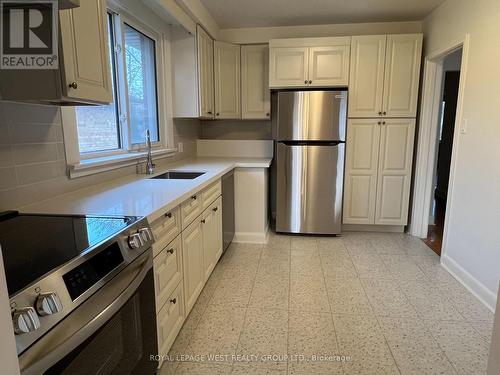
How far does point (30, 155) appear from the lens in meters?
1.43

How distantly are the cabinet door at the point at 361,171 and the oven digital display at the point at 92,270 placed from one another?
290 centimetres

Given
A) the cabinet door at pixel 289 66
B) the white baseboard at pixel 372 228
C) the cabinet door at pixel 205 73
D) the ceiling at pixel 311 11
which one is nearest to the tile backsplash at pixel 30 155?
the cabinet door at pixel 205 73

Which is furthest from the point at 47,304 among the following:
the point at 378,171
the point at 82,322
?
the point at 378,171

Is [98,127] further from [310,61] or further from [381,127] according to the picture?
[381,127]

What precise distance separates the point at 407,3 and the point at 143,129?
274 cm

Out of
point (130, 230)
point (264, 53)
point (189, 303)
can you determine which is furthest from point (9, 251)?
point (264, 53)

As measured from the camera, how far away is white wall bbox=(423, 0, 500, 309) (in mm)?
2076

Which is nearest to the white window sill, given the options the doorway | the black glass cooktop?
the black glass cooktop

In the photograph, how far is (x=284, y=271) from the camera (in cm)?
262

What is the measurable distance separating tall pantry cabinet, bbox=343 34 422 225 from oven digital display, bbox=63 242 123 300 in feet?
9.54

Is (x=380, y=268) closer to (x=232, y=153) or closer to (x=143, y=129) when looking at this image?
(x=232, y=153)

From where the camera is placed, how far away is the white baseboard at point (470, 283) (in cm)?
209

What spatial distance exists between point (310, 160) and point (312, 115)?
1.53ft

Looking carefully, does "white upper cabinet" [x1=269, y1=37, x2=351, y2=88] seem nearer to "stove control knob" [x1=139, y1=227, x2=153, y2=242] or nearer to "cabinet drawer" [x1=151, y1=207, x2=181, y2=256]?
"cabinet drawer" [x1=151, y1=207, x2=181, y2=256]
